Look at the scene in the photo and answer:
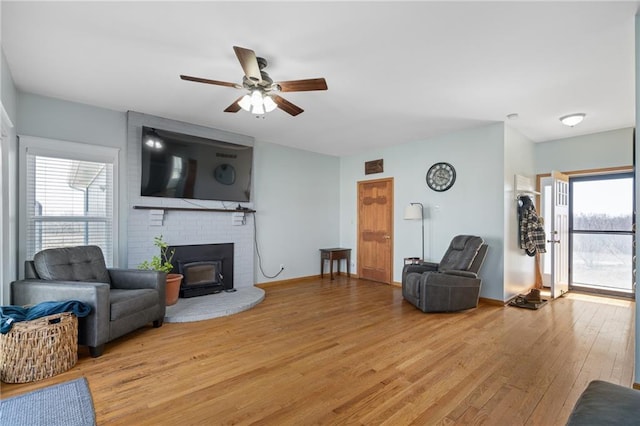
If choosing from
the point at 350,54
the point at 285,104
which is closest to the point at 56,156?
the point at 285,104

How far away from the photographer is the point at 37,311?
96.7 inches

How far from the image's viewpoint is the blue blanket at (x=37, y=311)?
7.47 ft

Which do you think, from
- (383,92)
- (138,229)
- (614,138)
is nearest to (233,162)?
(138,229)

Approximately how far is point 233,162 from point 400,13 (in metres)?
3.51

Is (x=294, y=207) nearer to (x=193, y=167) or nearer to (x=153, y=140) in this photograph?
(x=193, y=167)

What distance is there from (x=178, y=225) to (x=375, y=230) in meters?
3.56

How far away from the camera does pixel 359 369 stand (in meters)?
2.45

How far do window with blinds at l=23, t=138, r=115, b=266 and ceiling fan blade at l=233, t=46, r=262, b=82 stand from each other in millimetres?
2665

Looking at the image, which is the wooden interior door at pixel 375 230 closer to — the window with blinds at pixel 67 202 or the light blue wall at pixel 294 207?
the light blue wall at pixel 294 207

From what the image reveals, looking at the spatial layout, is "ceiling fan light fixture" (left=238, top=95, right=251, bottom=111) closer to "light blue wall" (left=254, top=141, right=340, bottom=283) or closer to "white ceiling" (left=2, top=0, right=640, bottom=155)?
"white ceiling" (left=2, top=0, right=640, bottom=155)

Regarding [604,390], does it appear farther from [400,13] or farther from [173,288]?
[173,288]

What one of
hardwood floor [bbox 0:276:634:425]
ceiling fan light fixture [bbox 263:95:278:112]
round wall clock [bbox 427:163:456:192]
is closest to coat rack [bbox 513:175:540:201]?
round wall clock [bbox 427:163:456:192]

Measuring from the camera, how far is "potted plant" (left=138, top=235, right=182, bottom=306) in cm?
388

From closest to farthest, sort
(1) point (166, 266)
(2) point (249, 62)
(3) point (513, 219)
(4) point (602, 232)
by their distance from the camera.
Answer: (2) point (249, 62) → (1) point (166, 266) → (3) point (513, 219) → (4) point (602, 232)
